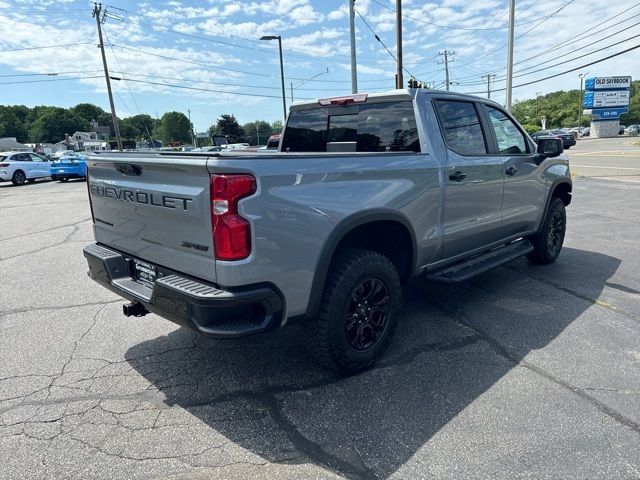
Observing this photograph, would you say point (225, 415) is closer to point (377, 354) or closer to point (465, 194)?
point (377, 354)

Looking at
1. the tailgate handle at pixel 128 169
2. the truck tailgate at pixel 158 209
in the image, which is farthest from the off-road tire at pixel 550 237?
the tailgate handle at pixel 128 169

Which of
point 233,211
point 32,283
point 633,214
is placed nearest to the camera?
point 233,211

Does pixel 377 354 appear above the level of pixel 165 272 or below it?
below

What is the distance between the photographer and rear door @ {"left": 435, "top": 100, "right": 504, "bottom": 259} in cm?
401

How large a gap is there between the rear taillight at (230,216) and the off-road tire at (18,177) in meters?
25.5

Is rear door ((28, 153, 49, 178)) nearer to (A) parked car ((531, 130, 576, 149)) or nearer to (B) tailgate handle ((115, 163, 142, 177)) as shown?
(A) parked car ((531, 130, 576, 149))

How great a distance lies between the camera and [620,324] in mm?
4070

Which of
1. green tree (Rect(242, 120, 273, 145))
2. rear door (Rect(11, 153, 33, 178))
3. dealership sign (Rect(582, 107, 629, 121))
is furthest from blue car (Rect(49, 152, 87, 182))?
green tree (Rect(242, 120, 273, 145))

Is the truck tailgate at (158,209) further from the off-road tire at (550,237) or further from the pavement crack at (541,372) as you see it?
the off-road tire at (550,237)

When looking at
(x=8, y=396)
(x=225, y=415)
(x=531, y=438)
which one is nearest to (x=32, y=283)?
(x=8, y=396)

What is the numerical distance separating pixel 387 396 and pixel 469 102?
2.90 metres

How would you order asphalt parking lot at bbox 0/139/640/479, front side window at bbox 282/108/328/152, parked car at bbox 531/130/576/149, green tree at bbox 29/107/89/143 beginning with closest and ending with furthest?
asphalt parking lot at bbox 0/139/640/479, front side window at bbox 282/108/328/152, parked car at bbox 531/130/576/149, green tree at bbox 29/107/89/143

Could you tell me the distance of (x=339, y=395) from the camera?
10.0 feet

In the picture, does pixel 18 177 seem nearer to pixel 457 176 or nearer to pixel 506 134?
pixel 506 134
